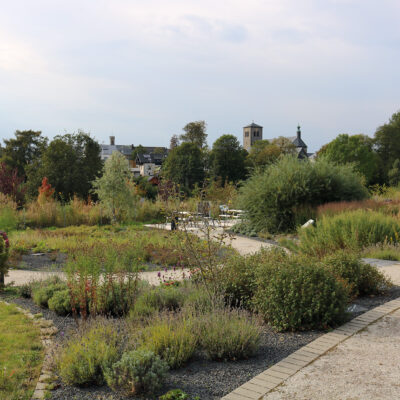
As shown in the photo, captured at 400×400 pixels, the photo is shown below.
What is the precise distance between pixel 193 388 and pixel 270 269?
2.12m

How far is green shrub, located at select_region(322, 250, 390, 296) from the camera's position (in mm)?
5879

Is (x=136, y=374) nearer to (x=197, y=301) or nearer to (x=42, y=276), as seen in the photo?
(x=197, y=301)

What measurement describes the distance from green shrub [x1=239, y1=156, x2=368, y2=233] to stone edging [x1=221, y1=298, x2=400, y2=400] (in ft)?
27.3

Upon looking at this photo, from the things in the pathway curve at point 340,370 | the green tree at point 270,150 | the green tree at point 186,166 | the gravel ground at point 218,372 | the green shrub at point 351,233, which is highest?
the green tree at point 270,150

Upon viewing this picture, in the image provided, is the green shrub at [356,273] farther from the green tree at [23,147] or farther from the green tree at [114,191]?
the green tree at [23,147]

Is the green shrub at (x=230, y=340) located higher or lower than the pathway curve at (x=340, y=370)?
higher

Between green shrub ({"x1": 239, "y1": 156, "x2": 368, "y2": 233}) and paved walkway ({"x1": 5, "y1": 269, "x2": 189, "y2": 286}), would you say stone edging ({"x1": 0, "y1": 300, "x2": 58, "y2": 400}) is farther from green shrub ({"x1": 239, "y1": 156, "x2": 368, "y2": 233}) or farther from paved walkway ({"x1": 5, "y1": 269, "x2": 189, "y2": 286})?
green shrub ({"x1": 239, "y1": 156, "x2": 368, "y2": 233})

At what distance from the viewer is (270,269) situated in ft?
16.8

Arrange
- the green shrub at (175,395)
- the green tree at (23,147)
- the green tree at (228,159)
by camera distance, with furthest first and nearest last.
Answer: the green tree at (228,159)
the green tree at (23,147)
the green shrub at (175,395)

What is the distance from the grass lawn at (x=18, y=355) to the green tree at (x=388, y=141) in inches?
1848

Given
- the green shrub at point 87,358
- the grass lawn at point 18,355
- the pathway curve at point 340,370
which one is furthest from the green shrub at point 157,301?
the pathway curve at point 340,370

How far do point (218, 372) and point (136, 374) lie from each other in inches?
29.5

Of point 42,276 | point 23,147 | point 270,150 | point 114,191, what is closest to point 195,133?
point 270,150

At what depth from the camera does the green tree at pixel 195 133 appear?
2295 inches
